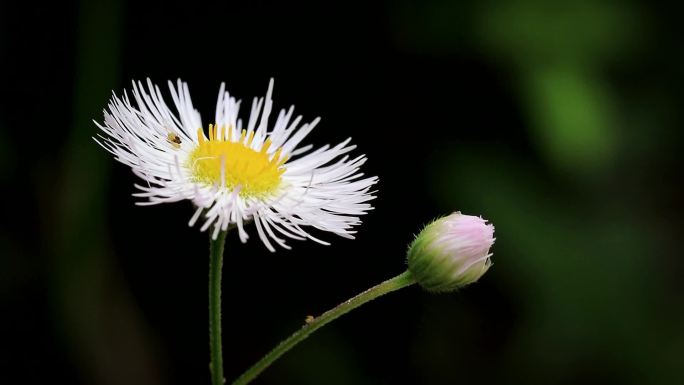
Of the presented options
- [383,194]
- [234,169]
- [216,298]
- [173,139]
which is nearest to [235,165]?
[234,169]

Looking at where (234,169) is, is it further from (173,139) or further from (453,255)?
(453,255)

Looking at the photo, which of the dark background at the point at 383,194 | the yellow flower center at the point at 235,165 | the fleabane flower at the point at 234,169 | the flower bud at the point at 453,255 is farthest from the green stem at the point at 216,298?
the dark background at the point at 383,194

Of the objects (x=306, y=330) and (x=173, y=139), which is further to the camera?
(x=173, y=139)

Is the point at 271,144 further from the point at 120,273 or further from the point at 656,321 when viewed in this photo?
the point at 656,321

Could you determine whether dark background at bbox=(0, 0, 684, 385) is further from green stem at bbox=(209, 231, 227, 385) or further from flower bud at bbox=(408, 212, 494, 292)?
green stem at bbox=(209, 231, 227, 385)

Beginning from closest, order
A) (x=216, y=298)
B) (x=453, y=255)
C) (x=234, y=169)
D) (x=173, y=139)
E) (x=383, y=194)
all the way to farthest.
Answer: (x=216, y=298), (x=453, y=255), (x=234, y=169), (x=173, y=139), (x=383, y=194)

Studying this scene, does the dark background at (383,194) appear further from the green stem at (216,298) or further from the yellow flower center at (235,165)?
the green stem at (216,298)

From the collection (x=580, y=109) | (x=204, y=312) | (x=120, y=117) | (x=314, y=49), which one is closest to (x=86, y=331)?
(x=204, y=312)
